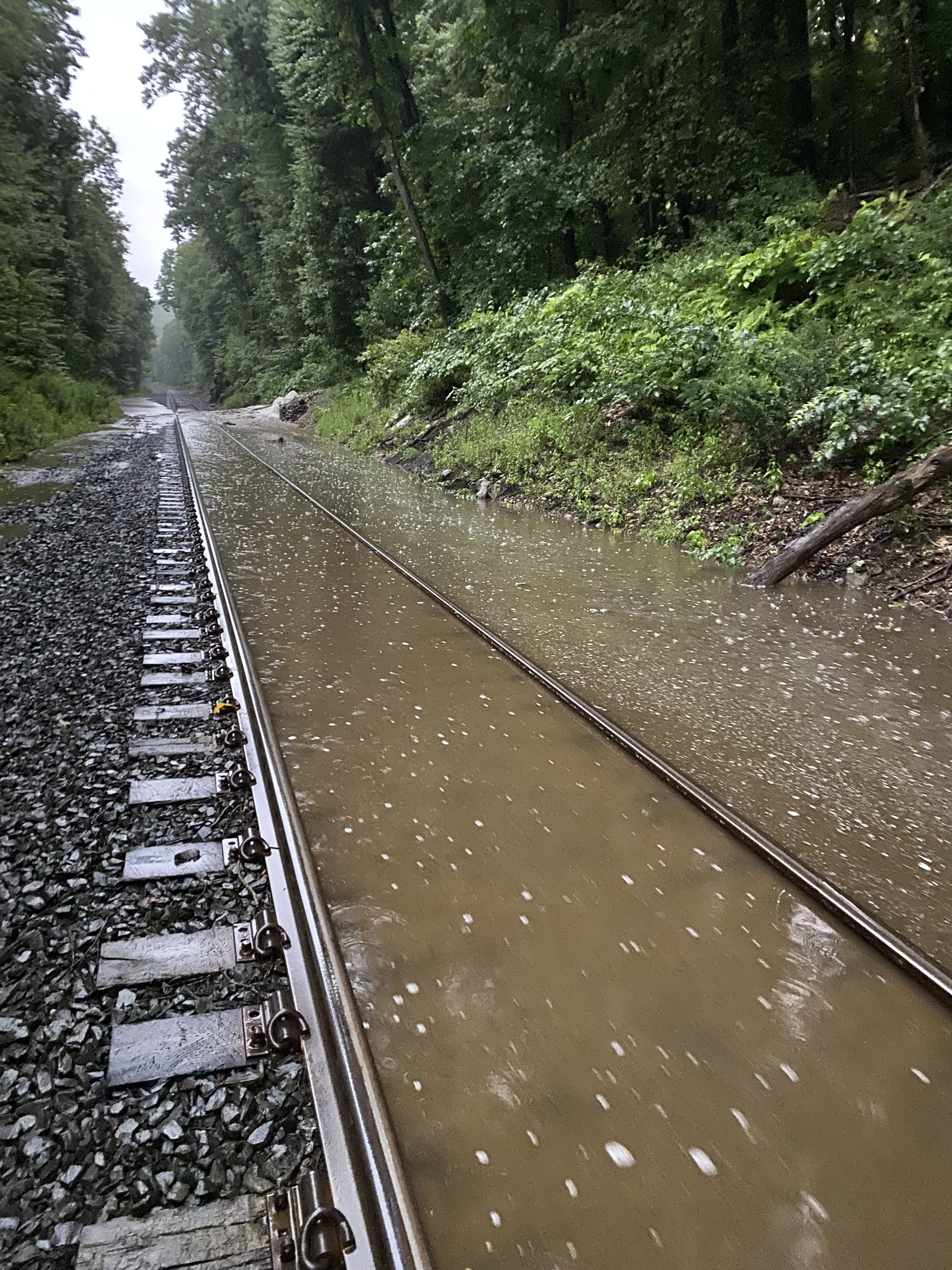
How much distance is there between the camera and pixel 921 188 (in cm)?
1101

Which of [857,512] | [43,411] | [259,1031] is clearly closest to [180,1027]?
[259,1031]

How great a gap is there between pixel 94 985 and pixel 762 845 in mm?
2297

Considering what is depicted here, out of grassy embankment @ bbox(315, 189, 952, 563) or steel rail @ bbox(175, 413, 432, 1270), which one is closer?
steel rail @ bbox(175, 413, 432, 1270)

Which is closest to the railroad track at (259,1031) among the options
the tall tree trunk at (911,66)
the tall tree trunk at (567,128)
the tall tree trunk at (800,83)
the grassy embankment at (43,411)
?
the tall tree trunk at (911,66)

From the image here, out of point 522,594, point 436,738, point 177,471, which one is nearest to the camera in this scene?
point 436,738

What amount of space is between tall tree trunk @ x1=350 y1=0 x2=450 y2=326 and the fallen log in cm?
1389

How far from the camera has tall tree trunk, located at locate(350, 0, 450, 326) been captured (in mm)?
15883

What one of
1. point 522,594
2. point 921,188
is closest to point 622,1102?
point 522,594

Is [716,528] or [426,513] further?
[426,513]

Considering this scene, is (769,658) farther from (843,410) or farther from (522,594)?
(843,410)

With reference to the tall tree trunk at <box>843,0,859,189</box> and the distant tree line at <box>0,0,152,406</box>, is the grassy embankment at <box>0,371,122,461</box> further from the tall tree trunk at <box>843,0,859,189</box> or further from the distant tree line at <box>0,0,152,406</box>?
the tall tree trunk at <box>843,0,859,189</box>

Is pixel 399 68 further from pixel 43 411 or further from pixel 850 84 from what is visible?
pixel 43 411

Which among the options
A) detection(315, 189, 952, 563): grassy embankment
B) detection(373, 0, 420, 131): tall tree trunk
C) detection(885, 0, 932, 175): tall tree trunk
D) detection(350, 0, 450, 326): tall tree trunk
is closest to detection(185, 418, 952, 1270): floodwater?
detection(315, 189, 952, 563): grassy embankment

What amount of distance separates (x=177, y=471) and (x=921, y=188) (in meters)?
13.2
